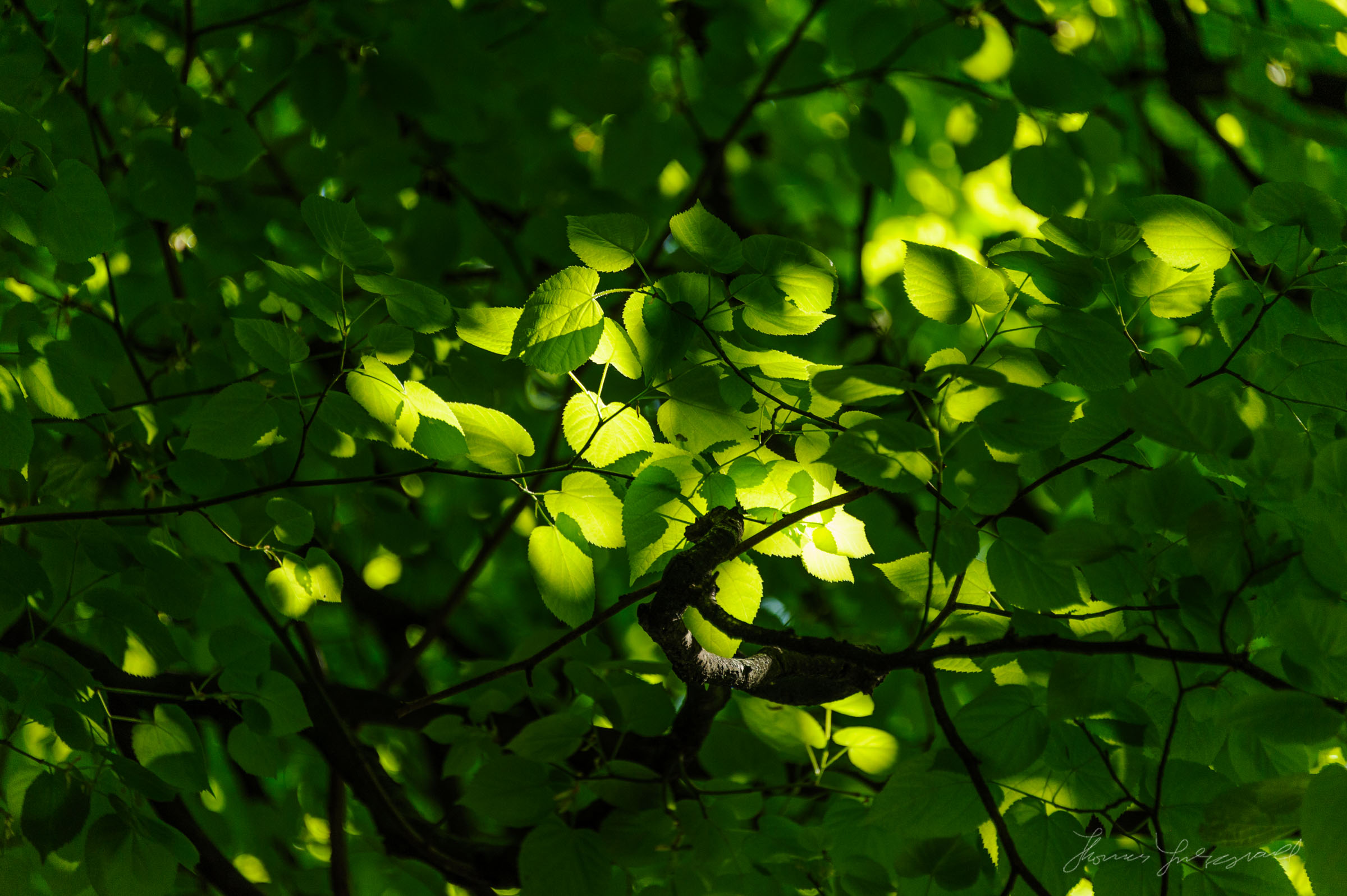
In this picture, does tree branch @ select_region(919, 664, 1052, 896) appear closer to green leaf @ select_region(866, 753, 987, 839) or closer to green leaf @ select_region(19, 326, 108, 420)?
green leaf @ select_region(866, 753, 987, 839)

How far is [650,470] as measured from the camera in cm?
91

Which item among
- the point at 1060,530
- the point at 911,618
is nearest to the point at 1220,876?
the point at 1060,530

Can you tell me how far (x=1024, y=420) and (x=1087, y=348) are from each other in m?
0.14

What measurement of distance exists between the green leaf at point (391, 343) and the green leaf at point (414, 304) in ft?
0.21

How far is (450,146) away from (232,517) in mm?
1174

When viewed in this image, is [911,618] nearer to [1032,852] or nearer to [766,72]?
[1032,852]

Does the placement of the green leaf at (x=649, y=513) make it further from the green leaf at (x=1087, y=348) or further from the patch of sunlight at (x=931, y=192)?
the patch of sunlight at (x=931, y=192)

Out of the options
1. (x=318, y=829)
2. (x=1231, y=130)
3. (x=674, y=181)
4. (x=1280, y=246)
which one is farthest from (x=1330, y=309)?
(x=1231, y=130)

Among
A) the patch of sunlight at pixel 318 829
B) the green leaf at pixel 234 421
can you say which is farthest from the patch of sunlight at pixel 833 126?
the patch of sunlight at pixel 318 829

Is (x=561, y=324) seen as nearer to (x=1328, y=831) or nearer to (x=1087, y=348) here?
(x=1087, y=348)

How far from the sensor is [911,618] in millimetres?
2002

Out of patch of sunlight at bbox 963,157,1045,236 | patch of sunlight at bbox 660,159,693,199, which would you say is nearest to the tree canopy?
patch of sunlight at bbox 660,159,693,199

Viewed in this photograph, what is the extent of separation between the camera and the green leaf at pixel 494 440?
37.4 inches

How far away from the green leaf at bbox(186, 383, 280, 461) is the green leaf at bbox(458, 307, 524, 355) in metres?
0.27
